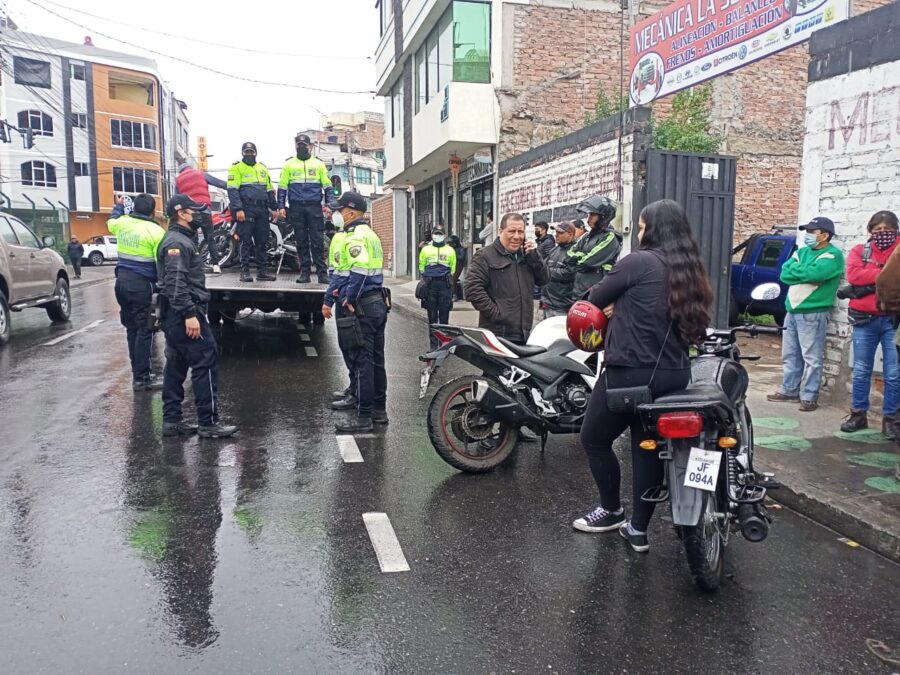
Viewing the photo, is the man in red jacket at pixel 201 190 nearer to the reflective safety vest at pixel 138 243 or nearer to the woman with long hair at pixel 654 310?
the reflective safety vest at pixel 138 243

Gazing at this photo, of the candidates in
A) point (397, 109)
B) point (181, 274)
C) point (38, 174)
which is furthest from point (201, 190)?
point (38, 174)

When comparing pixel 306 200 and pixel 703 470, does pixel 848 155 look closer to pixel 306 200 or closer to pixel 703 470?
pixel 703 470

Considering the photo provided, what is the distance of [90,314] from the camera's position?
15047 millimetres

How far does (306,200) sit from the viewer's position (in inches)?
385

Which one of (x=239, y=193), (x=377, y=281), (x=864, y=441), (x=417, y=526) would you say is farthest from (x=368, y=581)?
(x=239, y=193)

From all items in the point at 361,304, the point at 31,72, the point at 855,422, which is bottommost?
the point at 855,422

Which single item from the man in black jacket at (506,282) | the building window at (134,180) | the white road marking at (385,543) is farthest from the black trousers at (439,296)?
the building window at (134,180)

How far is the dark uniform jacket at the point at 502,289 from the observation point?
19.2ft

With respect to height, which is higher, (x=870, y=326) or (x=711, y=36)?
(x=711, y=36)

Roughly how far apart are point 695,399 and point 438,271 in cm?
698

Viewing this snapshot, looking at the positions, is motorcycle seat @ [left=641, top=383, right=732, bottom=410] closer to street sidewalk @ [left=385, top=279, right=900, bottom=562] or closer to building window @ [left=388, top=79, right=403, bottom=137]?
street sidewalk @ [left=385, top=279, right=900, bottom=562]

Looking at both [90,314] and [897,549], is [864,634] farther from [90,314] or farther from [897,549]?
[90,314]

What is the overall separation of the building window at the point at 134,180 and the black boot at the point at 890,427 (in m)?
54.7

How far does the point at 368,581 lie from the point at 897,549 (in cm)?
279
